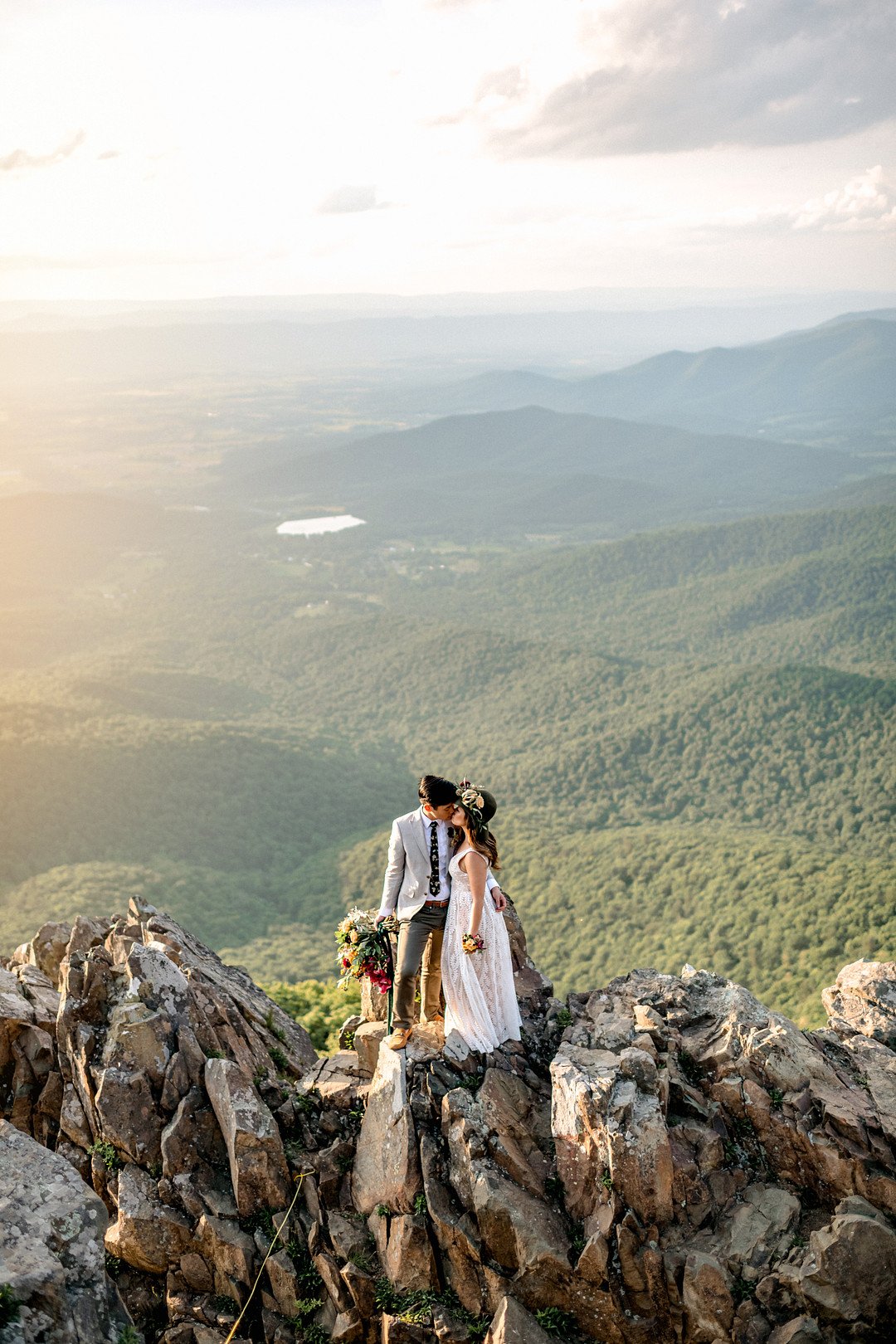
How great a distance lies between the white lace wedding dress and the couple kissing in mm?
13

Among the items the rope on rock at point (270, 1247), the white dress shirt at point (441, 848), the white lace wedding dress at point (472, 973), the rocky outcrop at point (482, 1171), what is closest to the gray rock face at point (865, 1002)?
the rocky outcrop at point (482, 1171)

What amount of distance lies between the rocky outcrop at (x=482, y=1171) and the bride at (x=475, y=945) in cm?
39

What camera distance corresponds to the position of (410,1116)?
45.8ft

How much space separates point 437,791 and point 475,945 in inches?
94.7

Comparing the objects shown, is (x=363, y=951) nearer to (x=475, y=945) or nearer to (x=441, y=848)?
(x=475, y=945)

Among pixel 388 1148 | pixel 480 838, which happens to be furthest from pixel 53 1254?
pixel 480 838

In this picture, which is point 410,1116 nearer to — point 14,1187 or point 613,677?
point 14,1187

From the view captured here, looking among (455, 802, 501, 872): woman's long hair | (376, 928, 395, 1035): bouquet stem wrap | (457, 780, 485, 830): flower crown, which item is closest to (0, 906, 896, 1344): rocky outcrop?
(376, 928, 395, 1035): bouquet stem wrap

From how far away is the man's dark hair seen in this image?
560 inches

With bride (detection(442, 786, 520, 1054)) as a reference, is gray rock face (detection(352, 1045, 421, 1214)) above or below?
below

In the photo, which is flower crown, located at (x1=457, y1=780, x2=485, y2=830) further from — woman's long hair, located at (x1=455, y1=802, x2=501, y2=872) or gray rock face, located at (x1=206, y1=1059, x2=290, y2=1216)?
gray rock face, located at (x1=206, y1=1059, x2=290, y2=1216)

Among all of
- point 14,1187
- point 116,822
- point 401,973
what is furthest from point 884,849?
point 14,1187

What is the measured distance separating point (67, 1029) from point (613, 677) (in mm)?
108711

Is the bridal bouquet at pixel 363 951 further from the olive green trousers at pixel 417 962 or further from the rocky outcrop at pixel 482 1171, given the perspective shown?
the rocky outcrop at pixel 482 1171
